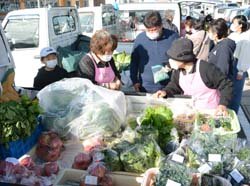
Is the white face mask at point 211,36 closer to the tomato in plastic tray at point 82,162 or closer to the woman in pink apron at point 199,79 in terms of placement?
the woman in pink apron at point 199,79

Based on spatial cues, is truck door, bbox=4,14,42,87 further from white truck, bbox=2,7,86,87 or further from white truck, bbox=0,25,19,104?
white truck, bbox=0,25,19,104

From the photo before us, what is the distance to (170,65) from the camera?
2930 mm

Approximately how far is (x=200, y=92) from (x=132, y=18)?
564 centimetres

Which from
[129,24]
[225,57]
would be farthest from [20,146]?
[129,24]

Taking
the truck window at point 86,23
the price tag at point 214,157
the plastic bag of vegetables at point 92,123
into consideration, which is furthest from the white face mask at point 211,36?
the truck window at point 86,23

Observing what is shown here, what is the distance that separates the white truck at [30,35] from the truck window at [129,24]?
7.30 feet

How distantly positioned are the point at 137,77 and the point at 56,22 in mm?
2723

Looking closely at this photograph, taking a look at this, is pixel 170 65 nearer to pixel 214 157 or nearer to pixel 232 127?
pixel 232 127

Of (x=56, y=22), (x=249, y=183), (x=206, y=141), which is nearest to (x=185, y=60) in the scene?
(x=206, y=141)

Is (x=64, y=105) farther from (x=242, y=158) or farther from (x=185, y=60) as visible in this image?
(x=242, y=158)

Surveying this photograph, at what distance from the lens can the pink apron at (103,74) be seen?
319 cm

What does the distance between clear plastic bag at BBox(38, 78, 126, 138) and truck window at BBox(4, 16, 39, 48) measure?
3439 mm

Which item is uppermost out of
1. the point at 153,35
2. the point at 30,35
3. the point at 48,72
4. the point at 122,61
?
the point at 153,35

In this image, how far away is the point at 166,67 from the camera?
362cm
